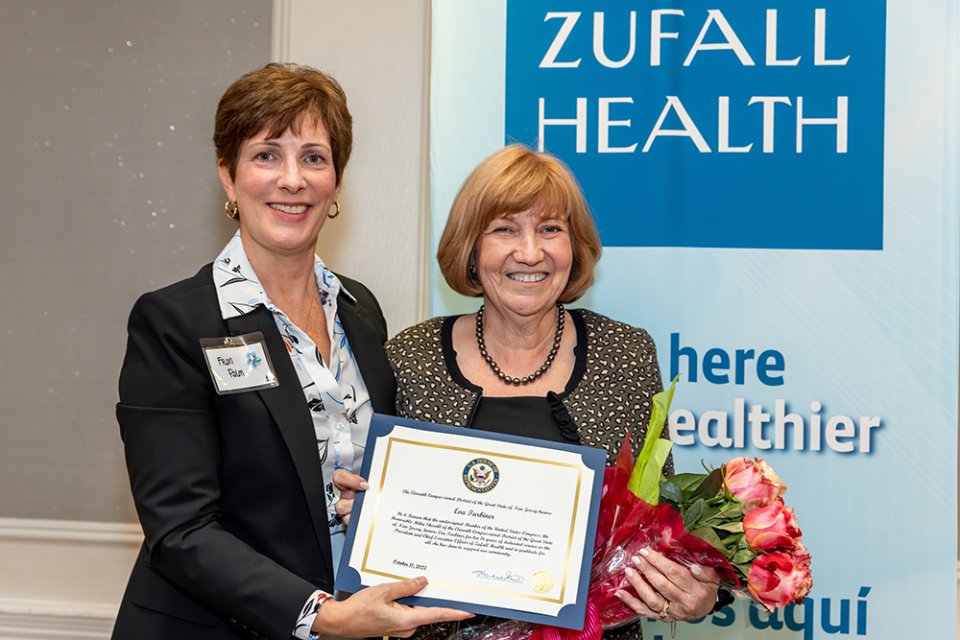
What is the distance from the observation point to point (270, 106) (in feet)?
5.10

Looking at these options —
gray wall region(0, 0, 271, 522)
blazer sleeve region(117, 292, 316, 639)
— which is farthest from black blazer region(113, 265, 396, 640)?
gray wall region(0, 0, 271, 522)

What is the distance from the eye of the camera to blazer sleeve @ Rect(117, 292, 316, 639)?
4.58 feet

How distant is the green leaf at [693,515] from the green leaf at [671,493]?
0.06m

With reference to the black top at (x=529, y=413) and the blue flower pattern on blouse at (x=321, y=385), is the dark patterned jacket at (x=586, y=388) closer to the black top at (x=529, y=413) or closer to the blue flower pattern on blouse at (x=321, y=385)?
the black top at (x=529, y=413)

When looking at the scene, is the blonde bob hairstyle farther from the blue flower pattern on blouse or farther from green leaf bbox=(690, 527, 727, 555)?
green leaf bbox=(690, 527, 727, 555)

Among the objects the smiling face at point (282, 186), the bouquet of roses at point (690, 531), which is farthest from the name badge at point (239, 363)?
the bouquet of roses at point (690, 531)

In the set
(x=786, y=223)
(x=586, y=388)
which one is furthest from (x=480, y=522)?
(x=786, y=223)

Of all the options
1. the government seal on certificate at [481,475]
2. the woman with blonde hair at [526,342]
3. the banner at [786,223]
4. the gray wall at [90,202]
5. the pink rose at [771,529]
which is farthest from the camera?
the gray wall at [90,202]

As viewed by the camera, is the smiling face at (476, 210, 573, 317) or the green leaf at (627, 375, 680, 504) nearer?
the green leaf at (627, 375, 680, 504)

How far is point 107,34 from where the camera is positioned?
3.04 m

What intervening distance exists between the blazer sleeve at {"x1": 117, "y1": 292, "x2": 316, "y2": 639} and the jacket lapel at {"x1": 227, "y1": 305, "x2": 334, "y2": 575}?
108mm

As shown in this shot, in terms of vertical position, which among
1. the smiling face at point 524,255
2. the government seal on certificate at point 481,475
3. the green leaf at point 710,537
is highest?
the smiling face at point 524,255

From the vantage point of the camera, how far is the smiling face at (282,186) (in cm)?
159

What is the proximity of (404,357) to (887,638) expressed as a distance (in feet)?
5.90
